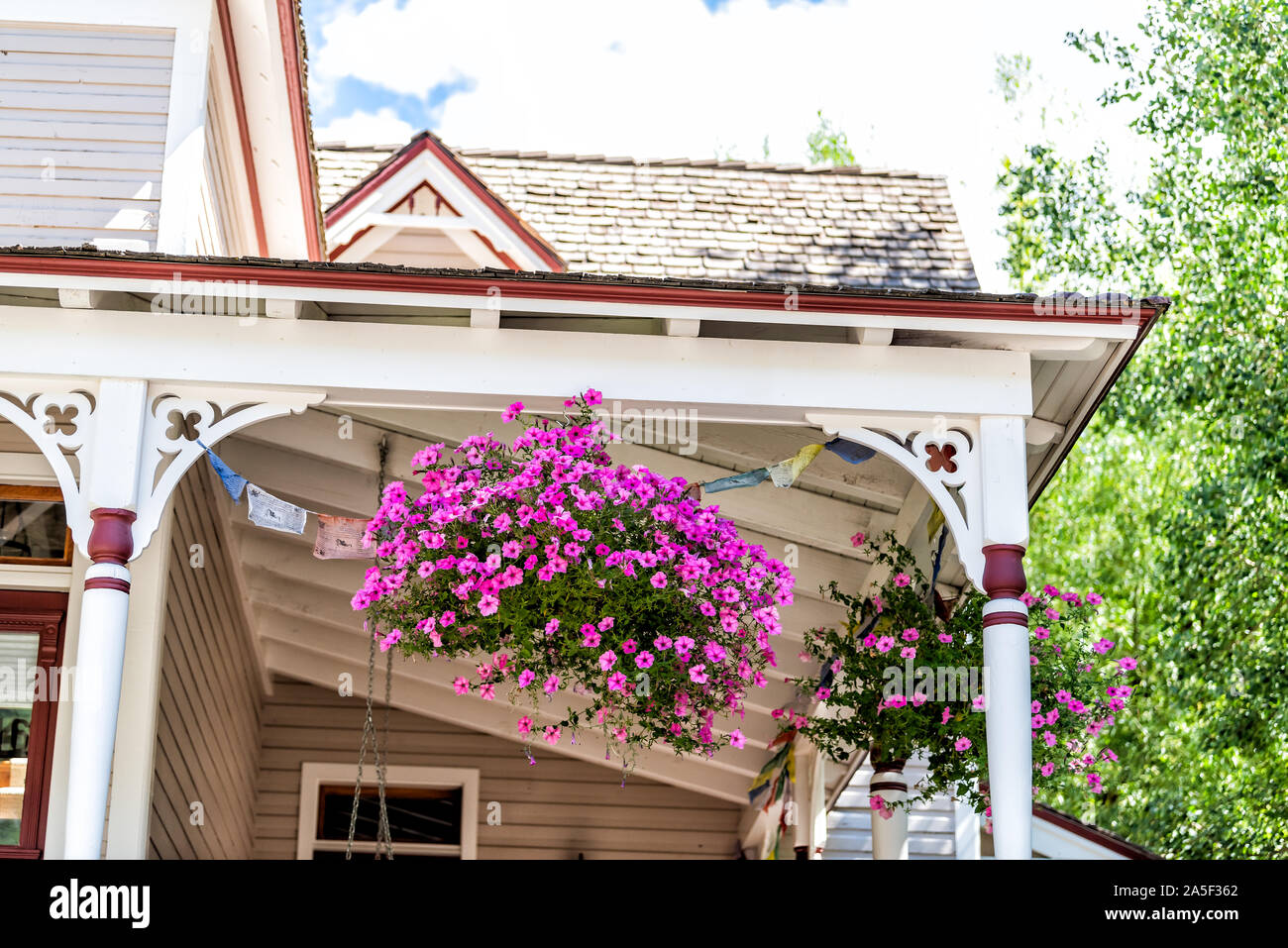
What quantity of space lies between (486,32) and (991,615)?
43516mm

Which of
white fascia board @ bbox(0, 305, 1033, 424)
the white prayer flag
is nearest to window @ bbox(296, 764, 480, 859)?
the white prayer flag

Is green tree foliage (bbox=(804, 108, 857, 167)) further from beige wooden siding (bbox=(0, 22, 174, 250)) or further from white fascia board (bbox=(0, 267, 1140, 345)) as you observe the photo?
white fascia board (bbox=(0, 267, 1140, 345))

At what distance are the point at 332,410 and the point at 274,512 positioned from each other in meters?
1.63

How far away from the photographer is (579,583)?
4.71m

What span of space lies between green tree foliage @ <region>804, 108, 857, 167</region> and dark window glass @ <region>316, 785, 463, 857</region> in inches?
623

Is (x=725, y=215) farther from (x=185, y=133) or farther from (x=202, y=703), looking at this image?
(x=202, y=703)

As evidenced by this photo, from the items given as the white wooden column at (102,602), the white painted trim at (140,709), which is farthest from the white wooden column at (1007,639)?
the white painted trim at (140,709)

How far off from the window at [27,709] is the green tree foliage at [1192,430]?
9676 millimetres

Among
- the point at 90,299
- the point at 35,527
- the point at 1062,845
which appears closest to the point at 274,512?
the point at 90,299

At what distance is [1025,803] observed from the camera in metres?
Answer: 4.85

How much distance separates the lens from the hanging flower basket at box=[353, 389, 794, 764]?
474 centimetres

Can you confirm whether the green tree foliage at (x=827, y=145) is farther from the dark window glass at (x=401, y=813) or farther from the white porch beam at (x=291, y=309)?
the white porch beam at (x=291, y=309)
